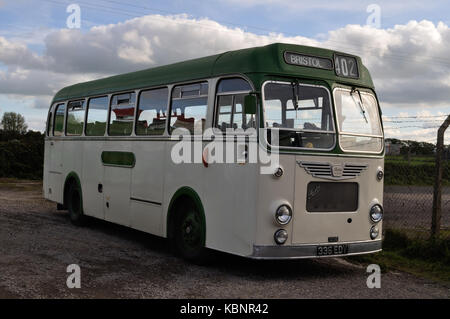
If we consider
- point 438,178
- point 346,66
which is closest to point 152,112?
point 346,66

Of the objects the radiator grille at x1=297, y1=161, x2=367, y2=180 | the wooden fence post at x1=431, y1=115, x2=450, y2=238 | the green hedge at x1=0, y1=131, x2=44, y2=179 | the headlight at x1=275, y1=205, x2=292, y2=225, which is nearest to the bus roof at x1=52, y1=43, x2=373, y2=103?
the radiator grille at x1=297, y1=161, x2=367, y2=180

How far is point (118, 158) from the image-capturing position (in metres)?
11.9

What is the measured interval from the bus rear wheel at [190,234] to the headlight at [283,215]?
1.36m

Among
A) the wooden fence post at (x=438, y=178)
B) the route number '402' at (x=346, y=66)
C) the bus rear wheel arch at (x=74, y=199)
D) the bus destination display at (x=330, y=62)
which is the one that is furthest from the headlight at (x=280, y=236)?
the bus rear wheel arch at (x=74, y=199)

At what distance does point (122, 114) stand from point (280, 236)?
4.99 m

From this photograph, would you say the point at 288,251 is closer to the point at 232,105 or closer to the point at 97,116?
the point at 232,105

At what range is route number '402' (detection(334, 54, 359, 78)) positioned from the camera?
29.7ft

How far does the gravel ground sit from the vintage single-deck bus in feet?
1.34

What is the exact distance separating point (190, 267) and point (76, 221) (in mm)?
5658

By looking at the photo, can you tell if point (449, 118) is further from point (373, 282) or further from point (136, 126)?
point (136, 126)

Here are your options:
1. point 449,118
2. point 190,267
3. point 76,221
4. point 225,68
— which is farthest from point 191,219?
point 76,221

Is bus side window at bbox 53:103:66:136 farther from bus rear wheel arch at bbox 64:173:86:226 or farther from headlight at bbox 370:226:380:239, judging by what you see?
headlight at bbox 370:226:380:239

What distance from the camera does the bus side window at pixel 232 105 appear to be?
8.37 meters

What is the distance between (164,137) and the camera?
10.3 metres
